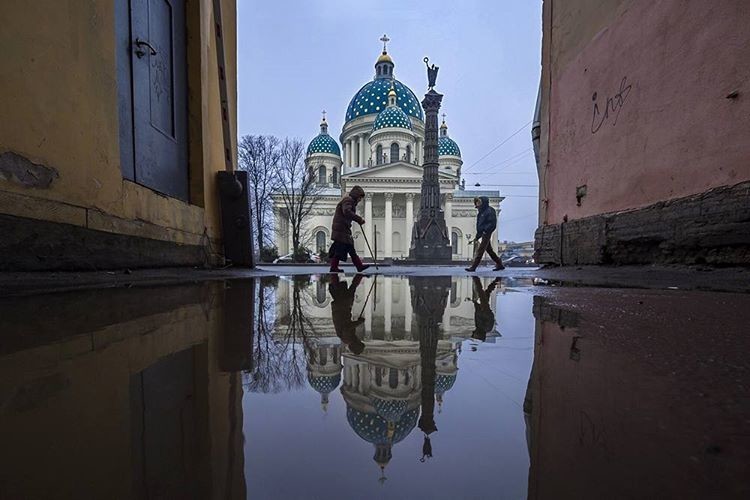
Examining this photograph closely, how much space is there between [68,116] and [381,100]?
145 feet

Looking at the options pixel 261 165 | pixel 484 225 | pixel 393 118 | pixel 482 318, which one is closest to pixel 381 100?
pixel 393 118

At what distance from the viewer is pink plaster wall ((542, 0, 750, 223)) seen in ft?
11.3

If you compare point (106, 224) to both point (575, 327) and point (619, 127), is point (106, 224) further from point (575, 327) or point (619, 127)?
point (619, 127)

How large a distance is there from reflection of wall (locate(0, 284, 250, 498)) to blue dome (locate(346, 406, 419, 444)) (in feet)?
0.65

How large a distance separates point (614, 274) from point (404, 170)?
3744 cm

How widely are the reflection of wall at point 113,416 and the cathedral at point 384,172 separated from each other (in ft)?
125

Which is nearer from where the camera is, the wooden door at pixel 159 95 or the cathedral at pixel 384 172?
the wooden door at pixel 159 95

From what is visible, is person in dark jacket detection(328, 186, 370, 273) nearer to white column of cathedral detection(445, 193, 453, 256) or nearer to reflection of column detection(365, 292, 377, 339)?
reflection of column detection(365, 292, 377, 339)

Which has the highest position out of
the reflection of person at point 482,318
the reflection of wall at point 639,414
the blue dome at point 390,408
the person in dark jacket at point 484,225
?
the person in dark jacket at point 484,225

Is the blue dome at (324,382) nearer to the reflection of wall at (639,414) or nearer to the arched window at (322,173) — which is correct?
the reflection of wall at (639,414)

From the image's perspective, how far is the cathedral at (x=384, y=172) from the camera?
41281 millimetres

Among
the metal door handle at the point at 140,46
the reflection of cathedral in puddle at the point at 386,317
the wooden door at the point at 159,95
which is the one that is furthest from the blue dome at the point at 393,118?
the reflection of cathedral in puddle at the point at 386,317

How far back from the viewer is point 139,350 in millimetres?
1101

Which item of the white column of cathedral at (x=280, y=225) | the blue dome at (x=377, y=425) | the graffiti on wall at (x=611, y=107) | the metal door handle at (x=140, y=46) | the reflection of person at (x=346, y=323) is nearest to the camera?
the blue dome at (x=377, y=425)
